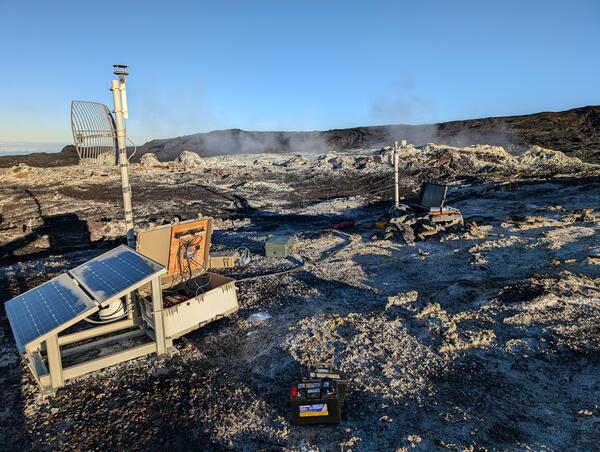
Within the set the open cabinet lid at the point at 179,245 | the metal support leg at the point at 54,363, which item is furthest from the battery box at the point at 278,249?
the metal support leg at the point at 54,363

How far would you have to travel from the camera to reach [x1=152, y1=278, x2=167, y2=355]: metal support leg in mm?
5887

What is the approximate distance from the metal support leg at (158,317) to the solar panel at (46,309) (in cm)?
82

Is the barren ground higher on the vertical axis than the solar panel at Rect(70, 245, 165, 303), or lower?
lower

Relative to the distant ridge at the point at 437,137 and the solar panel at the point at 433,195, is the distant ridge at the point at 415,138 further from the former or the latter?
the solar panel at the point at 433,195

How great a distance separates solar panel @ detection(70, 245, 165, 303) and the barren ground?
117 cm

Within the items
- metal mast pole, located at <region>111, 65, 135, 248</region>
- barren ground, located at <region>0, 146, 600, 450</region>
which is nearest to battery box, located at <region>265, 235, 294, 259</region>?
barren ground, located at <region>0, 146, 600, 450</region>

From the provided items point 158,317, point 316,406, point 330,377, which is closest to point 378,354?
point 330,377

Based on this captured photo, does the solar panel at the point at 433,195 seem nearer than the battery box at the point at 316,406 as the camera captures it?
No

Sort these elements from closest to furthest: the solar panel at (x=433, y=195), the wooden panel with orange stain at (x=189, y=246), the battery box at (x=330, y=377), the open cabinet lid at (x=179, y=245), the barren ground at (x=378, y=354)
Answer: the barren ground at (x=378, y=354)
the battery box at (x=330, y=377)
the open cabinet lid at (x=179, y=245)
the wooden panel with orange stain at (x=189, y=246)
the solar panel at (x=433, y=195)

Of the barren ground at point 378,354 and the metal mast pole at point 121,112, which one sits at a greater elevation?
the metal mast pole at point 121,112

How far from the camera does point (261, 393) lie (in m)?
5.18

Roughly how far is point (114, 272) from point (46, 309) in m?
0.91

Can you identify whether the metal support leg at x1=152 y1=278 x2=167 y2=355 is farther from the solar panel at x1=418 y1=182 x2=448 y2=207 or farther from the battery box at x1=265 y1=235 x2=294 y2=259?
the solar panel at x1=418 y1=182 x2=448 y2=207

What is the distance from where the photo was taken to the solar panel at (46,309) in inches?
200
